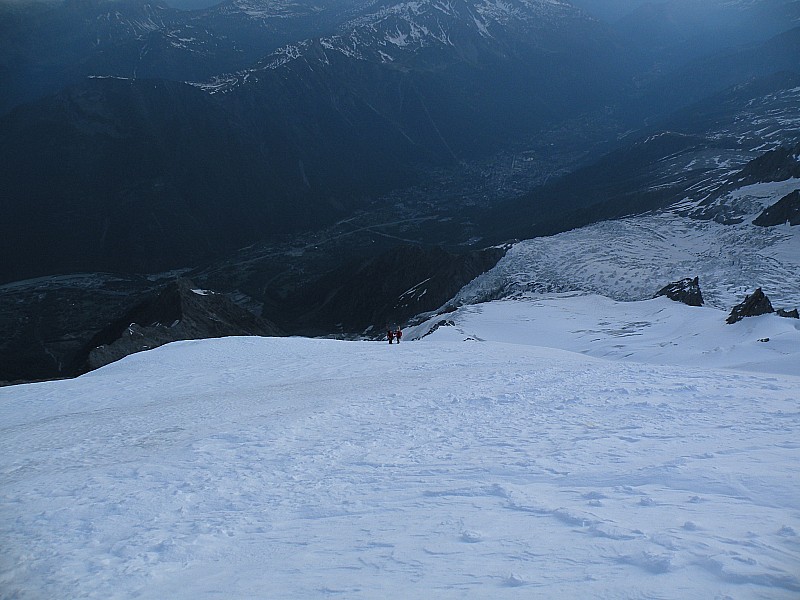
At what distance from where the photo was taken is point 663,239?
58.8m

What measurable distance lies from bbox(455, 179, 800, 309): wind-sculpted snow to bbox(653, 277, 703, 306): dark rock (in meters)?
2.16

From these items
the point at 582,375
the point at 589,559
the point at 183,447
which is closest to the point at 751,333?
the point at 582,375

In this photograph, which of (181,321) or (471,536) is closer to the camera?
(471,536)

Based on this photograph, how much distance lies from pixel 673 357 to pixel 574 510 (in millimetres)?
19928

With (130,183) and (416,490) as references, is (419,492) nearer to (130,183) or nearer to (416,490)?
(416,490)

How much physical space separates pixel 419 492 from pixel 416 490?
0.28 ft

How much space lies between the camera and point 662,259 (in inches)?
2106

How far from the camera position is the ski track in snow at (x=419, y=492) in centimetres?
537

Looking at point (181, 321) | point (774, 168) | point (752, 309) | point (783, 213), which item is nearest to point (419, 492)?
point (752, 309)

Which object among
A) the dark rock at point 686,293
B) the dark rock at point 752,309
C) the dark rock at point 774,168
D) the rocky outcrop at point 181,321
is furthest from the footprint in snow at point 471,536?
the dark rock at point 774,168

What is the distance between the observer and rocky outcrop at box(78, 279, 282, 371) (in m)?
38.6

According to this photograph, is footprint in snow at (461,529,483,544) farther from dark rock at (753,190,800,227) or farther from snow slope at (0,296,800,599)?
dark rock at (753,190,800,227)

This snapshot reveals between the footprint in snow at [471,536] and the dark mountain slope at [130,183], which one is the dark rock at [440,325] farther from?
the dark mountain slope at [130,183]

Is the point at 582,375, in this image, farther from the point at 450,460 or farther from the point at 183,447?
the point at 183,447
